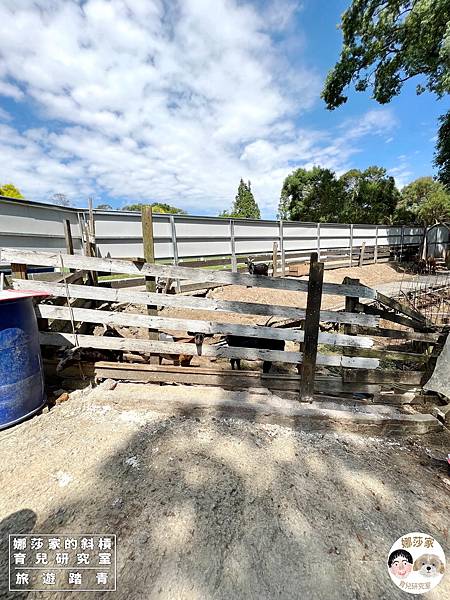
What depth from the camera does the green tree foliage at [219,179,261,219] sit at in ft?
167

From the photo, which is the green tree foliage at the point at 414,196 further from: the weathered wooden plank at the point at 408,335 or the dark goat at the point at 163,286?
the dark goat at the point at 163,286

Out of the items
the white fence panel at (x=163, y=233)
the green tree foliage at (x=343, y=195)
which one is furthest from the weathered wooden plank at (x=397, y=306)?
the green tree foliage at (x=343, y=195)

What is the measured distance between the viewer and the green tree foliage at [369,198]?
26406 millimetres

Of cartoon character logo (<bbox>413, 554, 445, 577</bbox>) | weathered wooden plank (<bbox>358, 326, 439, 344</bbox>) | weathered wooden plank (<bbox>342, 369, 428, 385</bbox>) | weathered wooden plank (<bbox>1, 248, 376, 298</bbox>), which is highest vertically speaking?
weathered wooden plank (<bbox>1, 248, 376, 298</bbox>)

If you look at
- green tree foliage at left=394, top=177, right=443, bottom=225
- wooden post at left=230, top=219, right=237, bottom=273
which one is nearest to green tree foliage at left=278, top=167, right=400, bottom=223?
green tree foliage at left=394, top=177, right=443, bottom=225

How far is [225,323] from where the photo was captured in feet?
9.50

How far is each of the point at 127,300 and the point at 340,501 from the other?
2.41 m

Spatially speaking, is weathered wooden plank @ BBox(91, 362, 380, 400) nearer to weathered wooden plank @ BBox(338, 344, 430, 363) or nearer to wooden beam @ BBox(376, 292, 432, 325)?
weathered wooden plank @ BBox(338, 344, 430, 363)

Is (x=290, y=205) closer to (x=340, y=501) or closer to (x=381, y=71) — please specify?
(x=381, y=71)

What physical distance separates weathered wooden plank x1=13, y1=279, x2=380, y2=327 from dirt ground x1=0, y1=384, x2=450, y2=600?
1052 millimetres

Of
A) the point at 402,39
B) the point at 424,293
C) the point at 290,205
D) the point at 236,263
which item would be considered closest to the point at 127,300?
the point at 236,263

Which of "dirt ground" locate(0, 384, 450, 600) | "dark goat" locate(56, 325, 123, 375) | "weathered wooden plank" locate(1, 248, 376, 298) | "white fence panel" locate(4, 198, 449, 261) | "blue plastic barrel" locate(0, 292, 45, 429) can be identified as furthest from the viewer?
"white fence panel" locate(4, 198, 449, 261)

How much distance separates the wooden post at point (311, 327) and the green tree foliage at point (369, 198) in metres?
28.8

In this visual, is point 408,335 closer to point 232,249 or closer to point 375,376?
point 375,376
